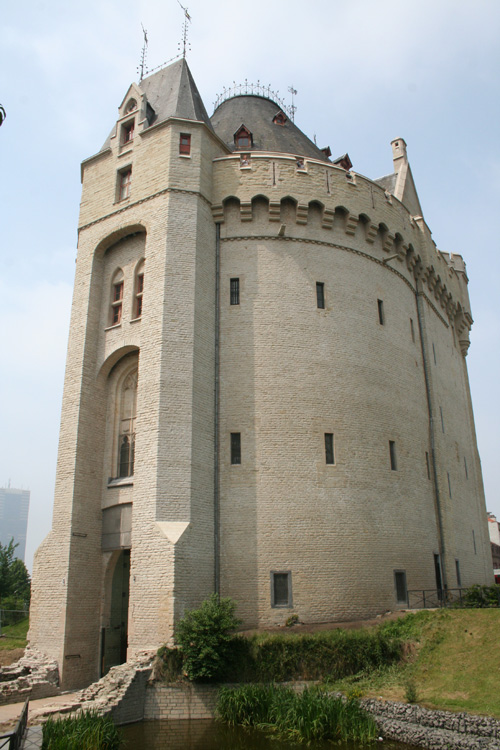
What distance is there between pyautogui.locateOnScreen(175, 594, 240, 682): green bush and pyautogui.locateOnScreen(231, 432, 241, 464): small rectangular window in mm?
5066

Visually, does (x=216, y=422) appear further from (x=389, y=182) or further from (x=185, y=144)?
(x=389, y=182)

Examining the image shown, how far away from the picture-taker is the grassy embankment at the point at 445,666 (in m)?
13.8

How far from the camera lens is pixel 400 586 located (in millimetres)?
21062

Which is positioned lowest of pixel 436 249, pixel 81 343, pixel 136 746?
pixel 136 746

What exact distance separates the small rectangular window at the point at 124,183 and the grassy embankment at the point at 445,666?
694 inches


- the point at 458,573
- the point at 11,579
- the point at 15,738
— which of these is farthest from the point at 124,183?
the point at 11,579

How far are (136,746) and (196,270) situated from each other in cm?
1394

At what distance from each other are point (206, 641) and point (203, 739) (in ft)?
7.37

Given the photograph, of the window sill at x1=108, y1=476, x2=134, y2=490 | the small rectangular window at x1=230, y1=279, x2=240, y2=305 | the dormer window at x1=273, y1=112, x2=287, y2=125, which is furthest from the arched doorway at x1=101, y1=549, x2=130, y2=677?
the dormer window at x1=273, y1=112, x2=287, y2=125

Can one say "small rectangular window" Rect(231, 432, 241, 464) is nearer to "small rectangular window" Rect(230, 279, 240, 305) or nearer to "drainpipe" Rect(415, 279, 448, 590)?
"small rectangular window" Rect(230, 279, 240, 305)

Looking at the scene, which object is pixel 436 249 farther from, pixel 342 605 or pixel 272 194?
pixel 342 605

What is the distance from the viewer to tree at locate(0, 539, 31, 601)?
129 feet

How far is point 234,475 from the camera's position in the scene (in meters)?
20.1

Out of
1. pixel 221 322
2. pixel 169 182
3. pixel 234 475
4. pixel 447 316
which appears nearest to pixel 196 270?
pixel 221 322
